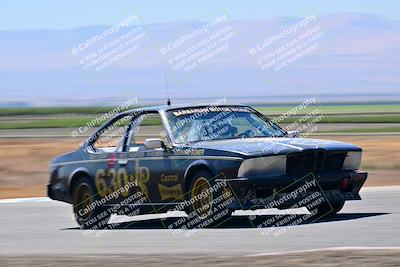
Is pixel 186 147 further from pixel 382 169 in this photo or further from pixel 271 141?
pixel 382 169

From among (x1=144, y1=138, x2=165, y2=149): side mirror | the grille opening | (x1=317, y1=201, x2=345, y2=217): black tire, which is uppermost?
(x1=144, y1=138, x2=165, y2=149): side mirror

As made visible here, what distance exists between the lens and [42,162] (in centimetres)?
3281

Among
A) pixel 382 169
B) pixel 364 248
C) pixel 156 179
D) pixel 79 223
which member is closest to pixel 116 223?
pixel 79 223

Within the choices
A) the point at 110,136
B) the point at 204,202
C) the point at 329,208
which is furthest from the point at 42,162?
the point at 204,202

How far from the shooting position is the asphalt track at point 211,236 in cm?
1117

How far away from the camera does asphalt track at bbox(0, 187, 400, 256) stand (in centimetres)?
1117

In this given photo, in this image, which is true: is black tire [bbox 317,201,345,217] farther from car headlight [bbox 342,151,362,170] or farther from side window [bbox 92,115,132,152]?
side window [bbox 92,115,132,152]

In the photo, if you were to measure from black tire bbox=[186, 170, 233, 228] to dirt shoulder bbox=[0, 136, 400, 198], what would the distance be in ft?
32.8

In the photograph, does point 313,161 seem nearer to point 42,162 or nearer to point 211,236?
point 211,236

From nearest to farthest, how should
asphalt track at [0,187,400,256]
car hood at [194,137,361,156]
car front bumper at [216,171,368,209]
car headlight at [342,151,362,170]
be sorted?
1. asphalt track at [0,187,400,256]
2. car front bumper at [216,171,368,209]
3. car hood at [194,137,361,156]
4. car headlight at [342,151,362,170]

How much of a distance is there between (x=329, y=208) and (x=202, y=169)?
1802 millimetres

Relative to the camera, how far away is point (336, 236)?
11.8 metres


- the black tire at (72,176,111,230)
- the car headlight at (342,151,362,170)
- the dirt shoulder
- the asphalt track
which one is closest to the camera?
the asphalt track

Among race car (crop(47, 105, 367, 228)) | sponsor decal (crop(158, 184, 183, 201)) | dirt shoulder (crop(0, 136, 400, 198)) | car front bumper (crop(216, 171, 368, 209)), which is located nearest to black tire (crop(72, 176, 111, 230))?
race car (crop(47, 105, 367, 228))
